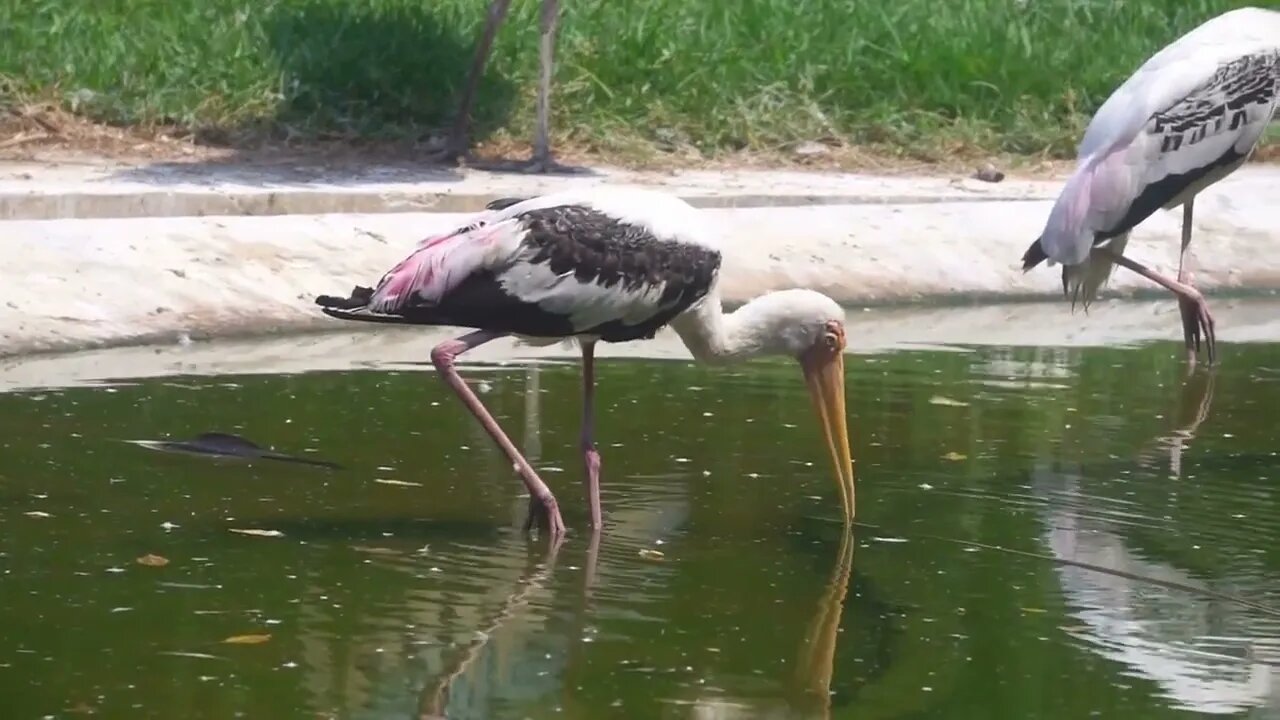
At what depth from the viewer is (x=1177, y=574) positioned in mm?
A: 4852

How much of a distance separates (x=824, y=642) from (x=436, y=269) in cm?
134

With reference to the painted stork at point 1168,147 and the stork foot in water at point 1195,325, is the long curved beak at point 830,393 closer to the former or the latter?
the painted stork at point 1168,147

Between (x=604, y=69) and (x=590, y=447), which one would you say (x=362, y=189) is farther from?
(x=590, y=447)

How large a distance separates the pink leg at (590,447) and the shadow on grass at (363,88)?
6.00m

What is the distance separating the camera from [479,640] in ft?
13.7

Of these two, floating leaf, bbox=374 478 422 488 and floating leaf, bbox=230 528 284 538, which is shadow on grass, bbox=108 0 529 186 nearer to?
floating leaf, bbox=374 478 422 488

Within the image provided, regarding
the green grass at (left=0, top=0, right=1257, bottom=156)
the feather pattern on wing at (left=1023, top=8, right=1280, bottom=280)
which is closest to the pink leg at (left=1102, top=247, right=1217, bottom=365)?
the feather pattern on wing at (left=1023, top=8, right=1280, bottom=280)

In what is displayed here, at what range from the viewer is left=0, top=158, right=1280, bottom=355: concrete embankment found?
7.55 meters

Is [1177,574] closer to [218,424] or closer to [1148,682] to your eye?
[1148,682]

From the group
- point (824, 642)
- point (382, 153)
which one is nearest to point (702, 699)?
point (824, 642)

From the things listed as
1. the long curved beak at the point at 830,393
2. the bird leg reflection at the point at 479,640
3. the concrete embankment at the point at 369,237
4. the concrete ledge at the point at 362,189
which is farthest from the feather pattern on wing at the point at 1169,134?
the bird leg reflection at the point at 479,640

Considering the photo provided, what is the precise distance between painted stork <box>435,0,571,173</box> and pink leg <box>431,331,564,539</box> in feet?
19.6

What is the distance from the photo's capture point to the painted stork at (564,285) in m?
5.12

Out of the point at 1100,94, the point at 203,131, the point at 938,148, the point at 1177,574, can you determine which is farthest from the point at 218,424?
the point at 1100,94
